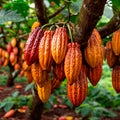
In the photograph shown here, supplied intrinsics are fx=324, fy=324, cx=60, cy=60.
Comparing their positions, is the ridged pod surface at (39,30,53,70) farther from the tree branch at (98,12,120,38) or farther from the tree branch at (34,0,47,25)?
the tree branch at (34,0,47,25)

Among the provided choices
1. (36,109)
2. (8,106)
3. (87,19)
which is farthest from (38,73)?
(8,106)

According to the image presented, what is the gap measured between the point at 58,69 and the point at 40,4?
1.98 ft

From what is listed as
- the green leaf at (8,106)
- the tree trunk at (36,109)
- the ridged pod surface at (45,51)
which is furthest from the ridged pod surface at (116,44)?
the green leaf at (8,106)

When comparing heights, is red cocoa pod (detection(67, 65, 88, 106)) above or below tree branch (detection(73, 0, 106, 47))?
below

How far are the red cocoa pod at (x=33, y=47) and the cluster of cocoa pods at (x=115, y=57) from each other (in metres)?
0.35

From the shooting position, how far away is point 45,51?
3.97 ft

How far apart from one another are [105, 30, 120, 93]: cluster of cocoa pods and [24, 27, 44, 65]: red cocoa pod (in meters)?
0.35

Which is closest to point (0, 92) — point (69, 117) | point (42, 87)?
point (69, 117)

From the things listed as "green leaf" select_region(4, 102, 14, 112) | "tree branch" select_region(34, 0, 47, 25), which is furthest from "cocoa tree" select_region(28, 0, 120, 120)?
"green leaf" select_region(4, 102, 14, 112)

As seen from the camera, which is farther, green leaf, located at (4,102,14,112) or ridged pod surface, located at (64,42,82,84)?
green leaf, located at (4,102,14,112)

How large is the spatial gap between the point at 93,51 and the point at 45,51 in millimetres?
187

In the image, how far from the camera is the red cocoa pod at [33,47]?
1.26 metres

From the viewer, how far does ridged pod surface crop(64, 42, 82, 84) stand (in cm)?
117

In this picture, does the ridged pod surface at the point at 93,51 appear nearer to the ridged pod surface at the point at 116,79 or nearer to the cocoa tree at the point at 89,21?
the cocoa tree at the point at 89,21
